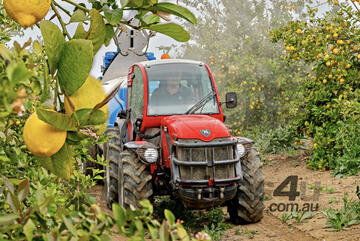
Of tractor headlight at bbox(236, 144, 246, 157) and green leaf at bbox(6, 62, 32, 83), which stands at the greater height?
green leaf at bbox(6, 62, 32, 83)

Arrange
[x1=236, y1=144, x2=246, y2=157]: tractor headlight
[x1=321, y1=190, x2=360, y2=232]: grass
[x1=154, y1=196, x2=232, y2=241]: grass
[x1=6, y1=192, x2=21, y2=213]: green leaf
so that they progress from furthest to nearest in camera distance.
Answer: [x1=236, y1=144, x2=246, y2=157]: tractor headlight
[x1=154, y1=196, x2=232, y2=241]: grass
[x1=321, y1=190, x2=360, y2=232]: grass
[x1=6, y1=192, x2=21, y2=213]: green leaf

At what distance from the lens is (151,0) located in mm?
831

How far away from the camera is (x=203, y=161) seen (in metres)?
4.47

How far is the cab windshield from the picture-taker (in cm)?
513

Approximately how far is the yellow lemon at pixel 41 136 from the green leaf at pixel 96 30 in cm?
17

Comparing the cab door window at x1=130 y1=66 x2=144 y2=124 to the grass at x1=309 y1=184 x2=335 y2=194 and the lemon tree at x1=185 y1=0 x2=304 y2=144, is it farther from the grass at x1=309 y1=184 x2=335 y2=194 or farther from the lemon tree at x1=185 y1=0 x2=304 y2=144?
the lemon tree at x1=185 y1=0 x2=304 y2=144

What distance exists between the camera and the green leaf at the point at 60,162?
2.49 ft

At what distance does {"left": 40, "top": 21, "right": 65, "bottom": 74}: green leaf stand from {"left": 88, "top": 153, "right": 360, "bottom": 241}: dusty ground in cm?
411

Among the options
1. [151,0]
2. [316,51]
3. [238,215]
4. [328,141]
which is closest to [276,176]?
[328,141]

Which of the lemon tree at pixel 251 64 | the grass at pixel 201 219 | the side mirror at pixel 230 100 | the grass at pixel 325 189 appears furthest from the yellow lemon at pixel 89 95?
the lemon tree at pixel 251 64

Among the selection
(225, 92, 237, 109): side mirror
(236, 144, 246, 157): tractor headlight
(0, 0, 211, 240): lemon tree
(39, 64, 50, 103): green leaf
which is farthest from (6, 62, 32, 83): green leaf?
(225, 92, 237, 109): side mirror

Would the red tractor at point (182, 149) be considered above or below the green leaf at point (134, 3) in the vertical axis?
below

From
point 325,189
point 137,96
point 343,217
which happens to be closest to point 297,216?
point 343,217

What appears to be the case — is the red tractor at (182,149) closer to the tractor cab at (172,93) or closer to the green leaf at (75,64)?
the tractor cab at (172,93)
